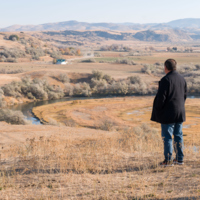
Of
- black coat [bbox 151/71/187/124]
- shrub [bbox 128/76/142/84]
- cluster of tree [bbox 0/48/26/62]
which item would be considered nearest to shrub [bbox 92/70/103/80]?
shrub [bbox 128/76/142/84]

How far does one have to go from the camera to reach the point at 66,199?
16.0 ft

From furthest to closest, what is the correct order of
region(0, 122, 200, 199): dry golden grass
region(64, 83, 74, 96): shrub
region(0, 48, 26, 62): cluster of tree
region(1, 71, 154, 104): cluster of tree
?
region(0, 48, 26, 62): cluster of tree
region(64, 83, 74, 96): shrub
region(1, 71, 154, 104): cluster of tree
region(0, 122, 200, 199): dry golden grass

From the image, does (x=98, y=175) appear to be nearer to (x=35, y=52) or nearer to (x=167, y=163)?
(x=167, y=163)

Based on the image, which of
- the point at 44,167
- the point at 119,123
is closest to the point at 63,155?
the point at 44,167

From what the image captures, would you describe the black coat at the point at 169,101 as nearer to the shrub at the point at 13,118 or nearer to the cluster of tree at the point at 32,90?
the shrub at the point at 13,118

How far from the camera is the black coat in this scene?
5.94 metres

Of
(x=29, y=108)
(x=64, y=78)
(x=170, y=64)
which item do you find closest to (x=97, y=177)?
(x=170, y=64)

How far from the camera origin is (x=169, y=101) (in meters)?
5.99

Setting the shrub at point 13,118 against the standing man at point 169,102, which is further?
the shrub at point 13,118

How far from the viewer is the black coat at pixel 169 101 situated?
234 inches

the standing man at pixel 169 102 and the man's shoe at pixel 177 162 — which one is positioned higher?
the standing man at pixel 169 102

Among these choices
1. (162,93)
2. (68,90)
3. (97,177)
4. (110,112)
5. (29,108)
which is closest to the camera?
Answer: (97,177)

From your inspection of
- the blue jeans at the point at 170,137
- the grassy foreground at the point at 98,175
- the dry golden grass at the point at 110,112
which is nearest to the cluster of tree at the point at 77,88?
the dry golden grass at the point at 110,112

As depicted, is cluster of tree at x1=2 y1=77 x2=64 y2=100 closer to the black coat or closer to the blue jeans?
the blue jeans
